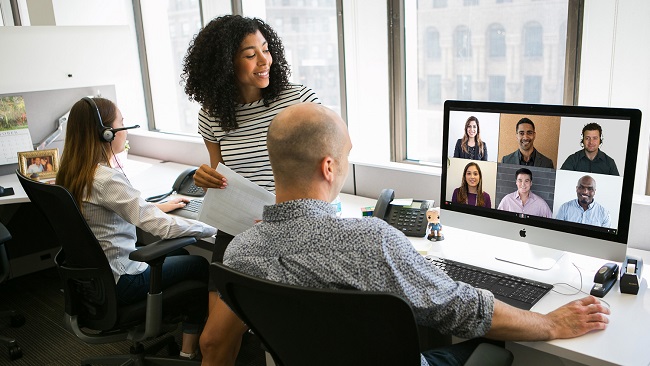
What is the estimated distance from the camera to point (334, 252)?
3.55ft

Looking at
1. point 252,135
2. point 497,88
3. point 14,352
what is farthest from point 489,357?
point 14,352

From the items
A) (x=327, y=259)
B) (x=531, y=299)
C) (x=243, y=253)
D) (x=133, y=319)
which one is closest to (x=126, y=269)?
(x=133, y=319)

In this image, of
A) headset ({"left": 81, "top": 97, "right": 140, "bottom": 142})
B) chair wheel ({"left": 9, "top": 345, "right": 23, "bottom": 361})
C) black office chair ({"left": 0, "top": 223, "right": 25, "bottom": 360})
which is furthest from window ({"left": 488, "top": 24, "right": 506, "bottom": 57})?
chair wheel ({"left": 9, "top": 345, "right": 23, "bottom": 361})

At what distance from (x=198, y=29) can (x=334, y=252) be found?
3.15 meters

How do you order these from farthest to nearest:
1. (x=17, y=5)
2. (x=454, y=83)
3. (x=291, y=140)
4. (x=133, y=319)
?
(x=17, y=5) < (x=454, y=83) < (x=133, y=319) < (x=291, y=140)

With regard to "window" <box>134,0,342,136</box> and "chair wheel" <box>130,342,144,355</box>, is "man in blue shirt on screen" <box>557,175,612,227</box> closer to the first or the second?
"window" <box>134,0,342,136</box>

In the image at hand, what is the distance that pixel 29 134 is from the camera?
3381mm

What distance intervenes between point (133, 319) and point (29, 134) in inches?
73.6

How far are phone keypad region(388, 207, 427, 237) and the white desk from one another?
4cm

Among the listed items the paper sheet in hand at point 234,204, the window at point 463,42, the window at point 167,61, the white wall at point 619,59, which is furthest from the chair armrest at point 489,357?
the window at point 167,61

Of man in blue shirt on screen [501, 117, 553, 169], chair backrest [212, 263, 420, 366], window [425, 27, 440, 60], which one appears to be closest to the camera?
chair backrest [212, 263, 420, 366]

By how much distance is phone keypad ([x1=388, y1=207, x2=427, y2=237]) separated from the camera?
2.02 metres

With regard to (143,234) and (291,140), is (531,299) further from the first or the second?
(143,234)

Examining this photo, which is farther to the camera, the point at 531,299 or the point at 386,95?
the point at 386,95
